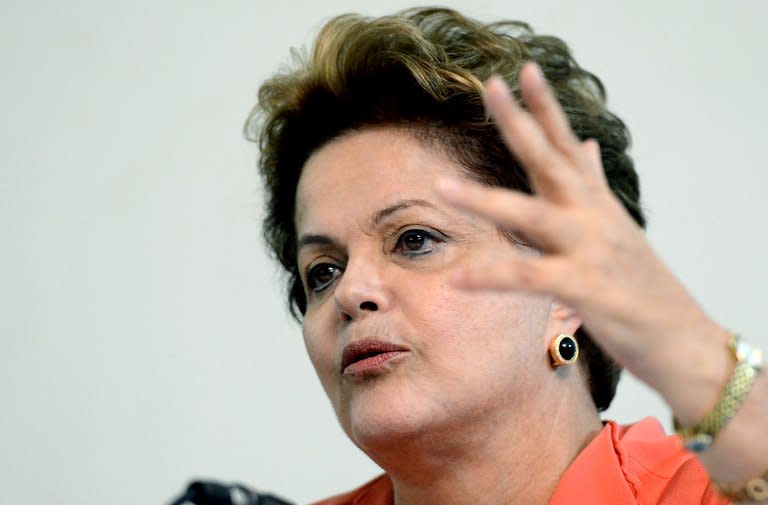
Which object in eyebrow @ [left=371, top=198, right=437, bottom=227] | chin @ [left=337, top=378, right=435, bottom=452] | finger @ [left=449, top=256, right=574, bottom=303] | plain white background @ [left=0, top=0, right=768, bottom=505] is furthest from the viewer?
plain white background @ [left=0, top=0, right=768, bottom=505]

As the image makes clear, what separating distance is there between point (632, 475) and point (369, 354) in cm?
46

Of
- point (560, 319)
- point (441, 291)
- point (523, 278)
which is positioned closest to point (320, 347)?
point (441, 291)

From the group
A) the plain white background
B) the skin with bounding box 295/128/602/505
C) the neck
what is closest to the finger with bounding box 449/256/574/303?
the skin with bounding box 295/128/602/505

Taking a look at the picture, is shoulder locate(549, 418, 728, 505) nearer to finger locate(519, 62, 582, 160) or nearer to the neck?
the neck

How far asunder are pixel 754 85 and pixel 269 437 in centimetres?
141

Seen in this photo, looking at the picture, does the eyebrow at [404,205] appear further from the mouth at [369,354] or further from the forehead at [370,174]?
the mouth at [369,354]

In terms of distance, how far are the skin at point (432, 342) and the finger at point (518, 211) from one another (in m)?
0.52

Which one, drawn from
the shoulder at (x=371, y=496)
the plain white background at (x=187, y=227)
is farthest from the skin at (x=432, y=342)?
the plain white background at (x=187, y=227)

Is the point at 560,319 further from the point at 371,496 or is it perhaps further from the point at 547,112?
the point at 547,112

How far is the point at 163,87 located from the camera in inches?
111

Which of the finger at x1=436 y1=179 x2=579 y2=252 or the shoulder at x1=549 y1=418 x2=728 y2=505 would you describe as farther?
the shoulder at x1=549 y1=418 x2=728 y2=505

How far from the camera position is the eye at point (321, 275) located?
192 centimetres

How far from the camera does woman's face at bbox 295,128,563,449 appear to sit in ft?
5.51

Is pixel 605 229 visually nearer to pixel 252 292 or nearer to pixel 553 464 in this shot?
pixel 553 464
